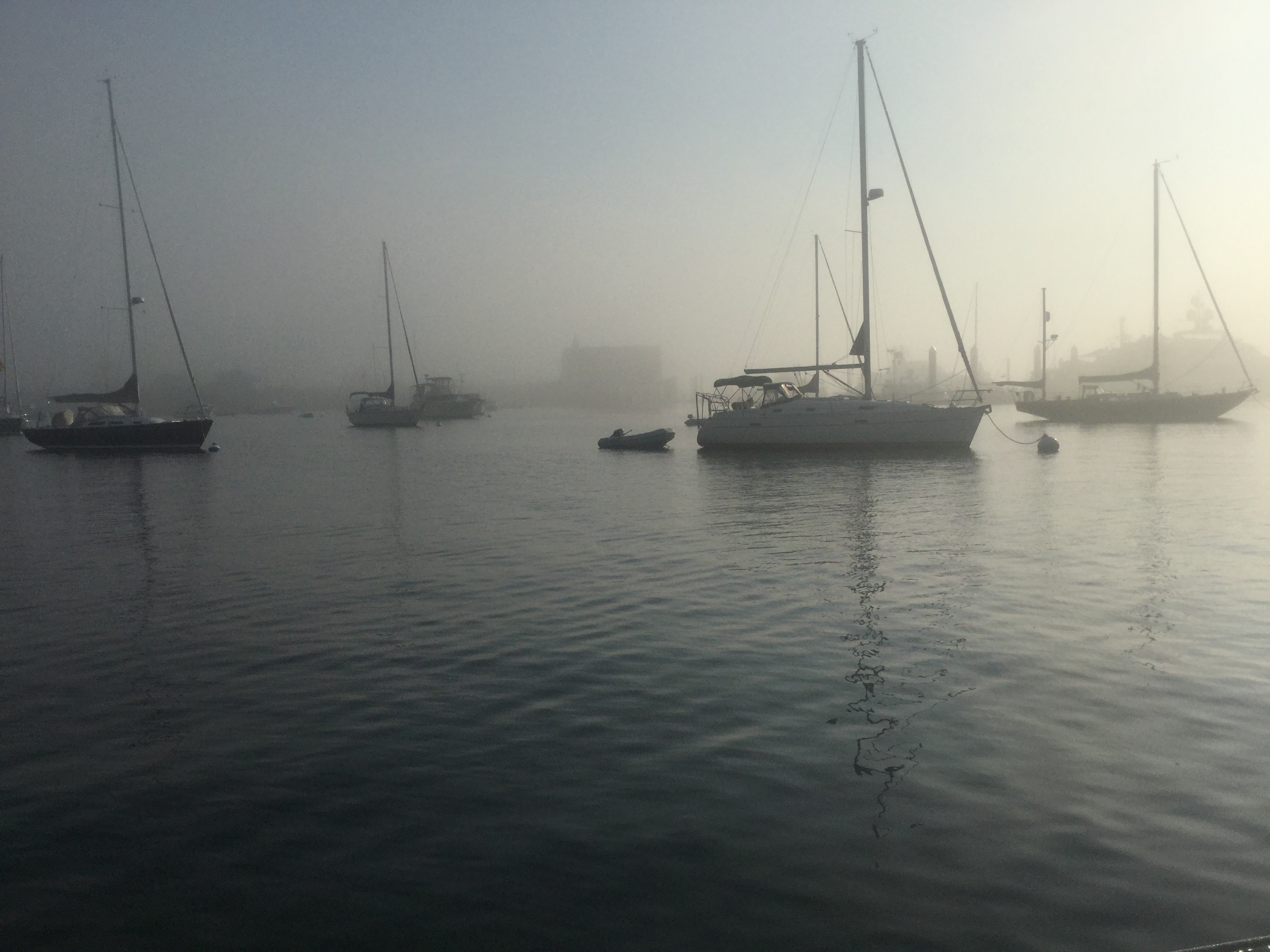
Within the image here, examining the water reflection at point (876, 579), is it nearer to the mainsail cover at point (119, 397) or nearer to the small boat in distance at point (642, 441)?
the small boat in distance at point (642, 441)

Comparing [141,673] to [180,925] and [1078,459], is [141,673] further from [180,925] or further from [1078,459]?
[1078,459]

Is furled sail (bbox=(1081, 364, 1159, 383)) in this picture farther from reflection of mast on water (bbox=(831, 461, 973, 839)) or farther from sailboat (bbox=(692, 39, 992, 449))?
reflection of mast on water (bbox=(831, 461, 973, 839))

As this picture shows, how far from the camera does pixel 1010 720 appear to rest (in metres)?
8.10

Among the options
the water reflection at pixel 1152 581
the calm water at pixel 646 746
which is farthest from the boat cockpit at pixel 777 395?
the calm water at pixel 646 746

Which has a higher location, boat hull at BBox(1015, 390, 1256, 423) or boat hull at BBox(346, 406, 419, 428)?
boat hull at BBox(346, 406, 419, 428)

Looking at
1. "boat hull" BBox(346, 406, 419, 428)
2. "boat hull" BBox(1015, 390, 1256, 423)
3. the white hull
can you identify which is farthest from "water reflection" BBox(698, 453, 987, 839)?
"boat hull" BBox(346, 406, 419, 428)

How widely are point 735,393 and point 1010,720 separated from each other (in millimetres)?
43652

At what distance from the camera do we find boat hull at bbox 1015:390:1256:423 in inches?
3078

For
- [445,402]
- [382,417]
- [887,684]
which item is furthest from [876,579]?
[445,402]

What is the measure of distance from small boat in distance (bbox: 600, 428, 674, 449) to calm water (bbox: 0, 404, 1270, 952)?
130 feet

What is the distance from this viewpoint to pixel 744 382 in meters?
50.2

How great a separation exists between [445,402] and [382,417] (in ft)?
148

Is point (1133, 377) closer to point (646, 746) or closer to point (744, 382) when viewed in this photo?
point (744, 382)

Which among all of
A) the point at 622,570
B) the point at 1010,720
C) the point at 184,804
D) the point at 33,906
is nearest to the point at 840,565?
the point at 622,570
